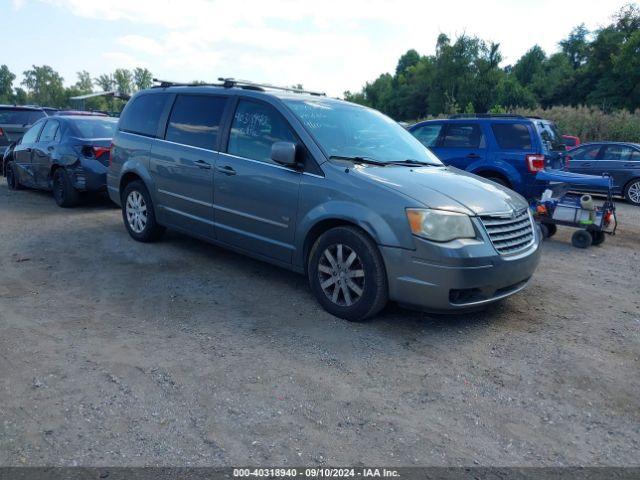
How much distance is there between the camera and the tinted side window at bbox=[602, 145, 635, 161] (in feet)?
42.5

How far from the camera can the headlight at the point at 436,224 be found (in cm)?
397

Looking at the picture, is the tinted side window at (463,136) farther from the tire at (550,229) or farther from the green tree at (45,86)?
the green tree at (45,86)

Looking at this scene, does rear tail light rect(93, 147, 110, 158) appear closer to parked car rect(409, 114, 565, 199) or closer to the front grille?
parked car rect(409, 114, 565, 199)

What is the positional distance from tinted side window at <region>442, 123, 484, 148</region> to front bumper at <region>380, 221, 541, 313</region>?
552cm

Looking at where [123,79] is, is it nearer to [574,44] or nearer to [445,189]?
[574,44]

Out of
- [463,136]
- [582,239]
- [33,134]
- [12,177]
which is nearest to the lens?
[582,239]

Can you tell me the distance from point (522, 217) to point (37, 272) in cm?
496

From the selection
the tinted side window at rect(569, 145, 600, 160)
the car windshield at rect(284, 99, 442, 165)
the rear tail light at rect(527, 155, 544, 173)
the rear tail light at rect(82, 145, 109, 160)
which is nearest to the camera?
the car windshield at rect(284, 99, 442, 165)

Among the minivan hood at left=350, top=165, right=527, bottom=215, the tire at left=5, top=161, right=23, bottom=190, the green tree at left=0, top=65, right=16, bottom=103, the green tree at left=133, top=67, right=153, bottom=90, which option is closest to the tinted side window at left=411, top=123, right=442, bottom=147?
the minivan hood at left=350, top=165, right=527, bottom=215

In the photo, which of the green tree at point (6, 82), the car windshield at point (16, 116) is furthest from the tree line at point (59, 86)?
the car windshield at point (16, 116)

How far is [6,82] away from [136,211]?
147352 millimetres

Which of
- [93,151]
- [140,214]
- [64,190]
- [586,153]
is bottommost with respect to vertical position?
[64,190]

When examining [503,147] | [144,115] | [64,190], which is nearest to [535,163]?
[503,147]

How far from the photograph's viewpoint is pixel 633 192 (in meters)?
12.7
